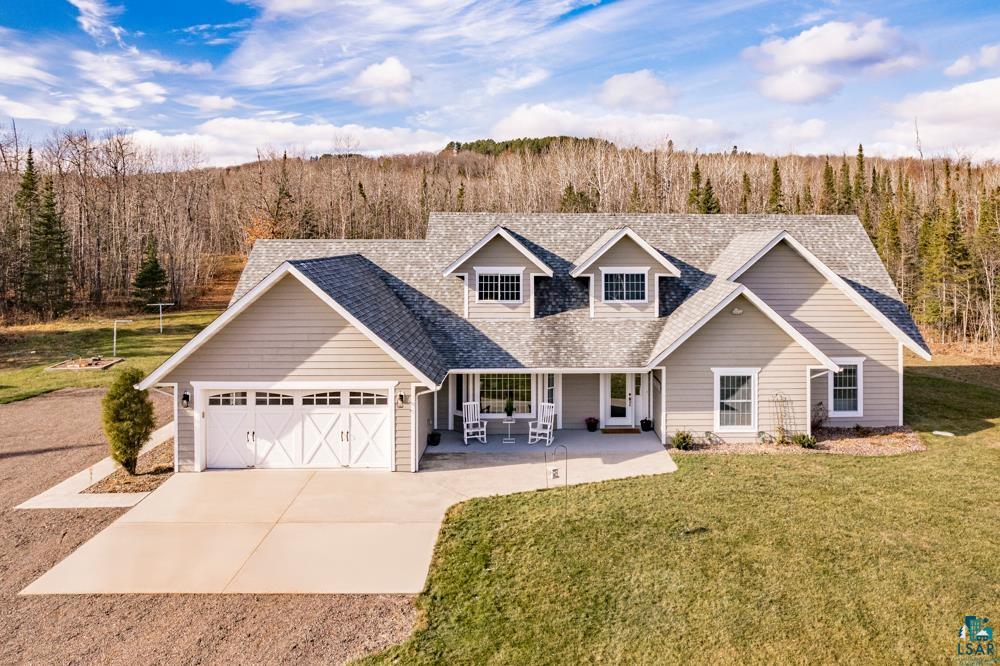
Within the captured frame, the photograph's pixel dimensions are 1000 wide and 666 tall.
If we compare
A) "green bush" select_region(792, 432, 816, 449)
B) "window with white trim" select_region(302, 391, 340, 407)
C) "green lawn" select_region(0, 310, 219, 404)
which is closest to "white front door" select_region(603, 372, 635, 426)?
"green bush" select_region(792, 432, 816, 449)

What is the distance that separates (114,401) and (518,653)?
11443mm

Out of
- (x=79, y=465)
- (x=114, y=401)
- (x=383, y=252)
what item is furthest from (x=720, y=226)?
(x=79, y=465)

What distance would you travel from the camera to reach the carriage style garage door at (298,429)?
564 inches

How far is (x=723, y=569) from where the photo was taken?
9305 millimetres

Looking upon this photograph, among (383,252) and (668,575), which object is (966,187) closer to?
(383,252)

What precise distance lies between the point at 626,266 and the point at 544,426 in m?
5.48

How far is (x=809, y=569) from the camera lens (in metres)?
9.27

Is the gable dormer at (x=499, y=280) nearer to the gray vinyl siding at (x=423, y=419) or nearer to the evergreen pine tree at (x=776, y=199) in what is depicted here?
the gray vinyl siding at (x=423, y=419)

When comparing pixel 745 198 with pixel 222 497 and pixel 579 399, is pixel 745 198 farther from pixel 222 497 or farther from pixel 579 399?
pixel 222 497

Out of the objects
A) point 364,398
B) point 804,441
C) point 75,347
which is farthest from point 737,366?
point 75,347

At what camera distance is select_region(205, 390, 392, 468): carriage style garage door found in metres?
14.3

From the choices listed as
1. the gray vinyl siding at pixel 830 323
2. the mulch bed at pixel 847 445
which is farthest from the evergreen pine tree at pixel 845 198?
the mulch bed at pixel 847 445

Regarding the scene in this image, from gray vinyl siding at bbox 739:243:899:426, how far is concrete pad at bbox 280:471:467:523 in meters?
11.4

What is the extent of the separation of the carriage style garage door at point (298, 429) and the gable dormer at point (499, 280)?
16.6ft
